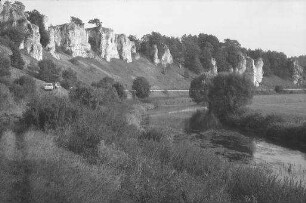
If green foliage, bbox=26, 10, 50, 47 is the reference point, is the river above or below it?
below

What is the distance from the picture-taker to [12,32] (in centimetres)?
8800

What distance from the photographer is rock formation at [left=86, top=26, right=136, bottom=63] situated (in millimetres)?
145137

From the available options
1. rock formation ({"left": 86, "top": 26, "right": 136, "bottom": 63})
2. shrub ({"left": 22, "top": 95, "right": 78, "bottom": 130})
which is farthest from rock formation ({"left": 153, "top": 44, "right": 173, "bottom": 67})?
shrub ({"left": 22, "top": 95, "right": 78, "bottom": 130})

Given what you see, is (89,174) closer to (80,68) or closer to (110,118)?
(110,118)

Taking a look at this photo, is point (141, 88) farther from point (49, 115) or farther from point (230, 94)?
point (49, 115)

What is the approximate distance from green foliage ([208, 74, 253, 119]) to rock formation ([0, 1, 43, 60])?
168 ft

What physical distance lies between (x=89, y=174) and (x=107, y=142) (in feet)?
22.2

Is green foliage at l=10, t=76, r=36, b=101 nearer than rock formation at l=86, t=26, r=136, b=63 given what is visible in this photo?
Yes

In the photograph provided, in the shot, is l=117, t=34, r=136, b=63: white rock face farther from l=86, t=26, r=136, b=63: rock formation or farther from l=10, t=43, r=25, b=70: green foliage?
l=10, t=43, r=25, b=70: green foliage

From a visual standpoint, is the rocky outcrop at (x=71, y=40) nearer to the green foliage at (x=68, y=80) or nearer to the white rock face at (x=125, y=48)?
the white rock face at (x=125, y=48)

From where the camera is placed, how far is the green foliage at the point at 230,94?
204 ft

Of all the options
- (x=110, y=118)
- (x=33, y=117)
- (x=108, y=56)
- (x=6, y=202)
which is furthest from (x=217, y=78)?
(x=108, y=56)

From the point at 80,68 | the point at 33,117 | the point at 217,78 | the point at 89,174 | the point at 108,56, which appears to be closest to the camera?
the point at 89,174

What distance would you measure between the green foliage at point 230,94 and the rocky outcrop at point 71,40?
7524cm
